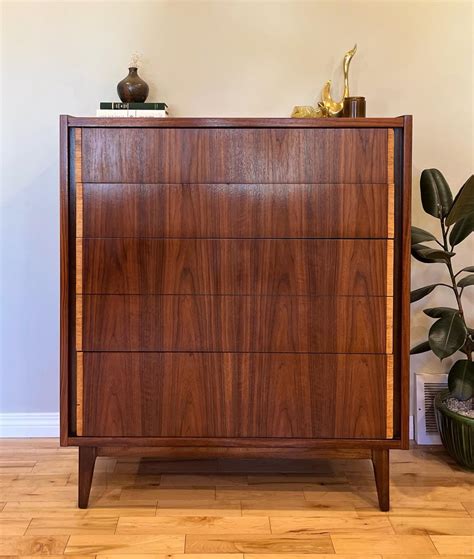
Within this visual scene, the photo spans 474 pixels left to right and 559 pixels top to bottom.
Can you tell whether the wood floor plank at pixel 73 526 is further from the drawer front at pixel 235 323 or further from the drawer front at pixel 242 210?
the drawer front at pixel 242 210

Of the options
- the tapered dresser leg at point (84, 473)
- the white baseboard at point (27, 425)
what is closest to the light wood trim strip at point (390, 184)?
the tapered dresser leg at point (84, 473)

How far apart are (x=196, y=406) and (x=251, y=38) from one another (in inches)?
56.8

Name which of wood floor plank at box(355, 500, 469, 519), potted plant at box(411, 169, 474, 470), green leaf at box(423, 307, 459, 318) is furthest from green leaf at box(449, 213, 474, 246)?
wood floor plank at box(355, 500, 469, 519)

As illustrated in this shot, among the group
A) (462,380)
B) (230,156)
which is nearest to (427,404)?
(462,380)

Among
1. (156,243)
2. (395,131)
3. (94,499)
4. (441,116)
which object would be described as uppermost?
(441,116)

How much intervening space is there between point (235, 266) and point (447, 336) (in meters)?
0.76

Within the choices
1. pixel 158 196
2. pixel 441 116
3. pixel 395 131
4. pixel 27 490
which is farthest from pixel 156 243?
pixel 441 116

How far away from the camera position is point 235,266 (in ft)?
5.21

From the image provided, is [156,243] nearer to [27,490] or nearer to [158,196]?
[158,196]

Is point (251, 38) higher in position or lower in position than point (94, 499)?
higher

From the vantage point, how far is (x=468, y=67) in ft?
6.83

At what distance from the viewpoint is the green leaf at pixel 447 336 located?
5.63ft

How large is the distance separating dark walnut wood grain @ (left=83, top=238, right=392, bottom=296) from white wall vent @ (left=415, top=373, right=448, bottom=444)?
75 cm

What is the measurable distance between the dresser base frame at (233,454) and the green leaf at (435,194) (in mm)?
839
